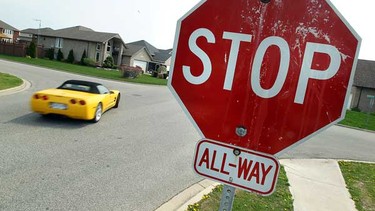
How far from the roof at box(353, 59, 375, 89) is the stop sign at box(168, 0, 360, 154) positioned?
39073 mm

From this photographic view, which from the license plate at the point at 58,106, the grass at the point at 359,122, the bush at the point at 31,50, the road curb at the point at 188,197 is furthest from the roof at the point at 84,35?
the road curb at the point at 188,197

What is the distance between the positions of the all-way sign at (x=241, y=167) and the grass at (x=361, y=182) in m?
4.10

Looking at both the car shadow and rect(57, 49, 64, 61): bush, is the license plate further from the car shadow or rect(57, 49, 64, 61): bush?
rect(57, 49, 64, 61): bush

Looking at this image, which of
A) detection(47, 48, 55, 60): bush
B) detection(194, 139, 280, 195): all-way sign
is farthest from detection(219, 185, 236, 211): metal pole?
detection(47, 48, 55, 60): bush

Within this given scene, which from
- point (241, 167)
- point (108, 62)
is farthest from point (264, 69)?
point (108, 62)

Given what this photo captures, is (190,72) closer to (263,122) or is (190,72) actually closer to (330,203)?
(263,122)

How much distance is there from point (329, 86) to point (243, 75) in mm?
412

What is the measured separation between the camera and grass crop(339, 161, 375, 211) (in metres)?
4.95

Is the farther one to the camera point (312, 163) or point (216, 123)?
point (312, 163)


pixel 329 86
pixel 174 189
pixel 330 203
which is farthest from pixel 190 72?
pixel 330 203

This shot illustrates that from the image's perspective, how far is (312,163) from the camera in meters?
7.30

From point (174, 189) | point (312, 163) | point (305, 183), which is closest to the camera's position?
point (174, 189)

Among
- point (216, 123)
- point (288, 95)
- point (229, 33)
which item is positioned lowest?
point (216, 123)

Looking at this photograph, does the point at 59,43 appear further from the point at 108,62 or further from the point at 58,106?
the point at 58,106
